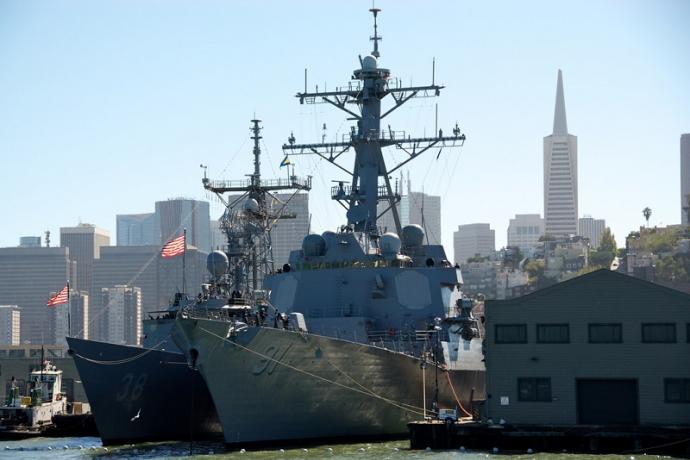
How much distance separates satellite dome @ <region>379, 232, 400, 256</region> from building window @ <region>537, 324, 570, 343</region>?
7598mm

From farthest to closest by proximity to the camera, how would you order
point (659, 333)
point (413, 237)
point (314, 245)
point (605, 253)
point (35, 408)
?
1. point (605, 253)
2. point (35, 408)
3. point (413, 237)
4. point (314, 245)
5. point (659, 333)

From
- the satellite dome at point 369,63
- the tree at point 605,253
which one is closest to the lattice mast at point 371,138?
the satellite dome at point 369,63

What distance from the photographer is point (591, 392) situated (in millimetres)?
35094

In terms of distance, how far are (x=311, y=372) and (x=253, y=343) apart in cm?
199

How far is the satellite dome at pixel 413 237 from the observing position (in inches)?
1722

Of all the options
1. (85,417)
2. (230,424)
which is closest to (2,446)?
(85,417)

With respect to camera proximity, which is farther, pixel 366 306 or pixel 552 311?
pixel 366 306

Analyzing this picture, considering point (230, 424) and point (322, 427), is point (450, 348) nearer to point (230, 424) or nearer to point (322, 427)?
point (322, 427)

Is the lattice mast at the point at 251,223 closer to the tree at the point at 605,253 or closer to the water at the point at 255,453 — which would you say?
the water at the point at 255,453

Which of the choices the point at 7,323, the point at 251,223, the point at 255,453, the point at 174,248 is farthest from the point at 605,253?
the point at 255,453

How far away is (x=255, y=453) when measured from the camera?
34.2m

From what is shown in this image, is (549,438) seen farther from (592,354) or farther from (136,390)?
(136,390)

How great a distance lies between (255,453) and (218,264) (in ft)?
47.4

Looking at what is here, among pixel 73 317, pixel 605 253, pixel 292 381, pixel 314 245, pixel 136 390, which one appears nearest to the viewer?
pixel 292 381
